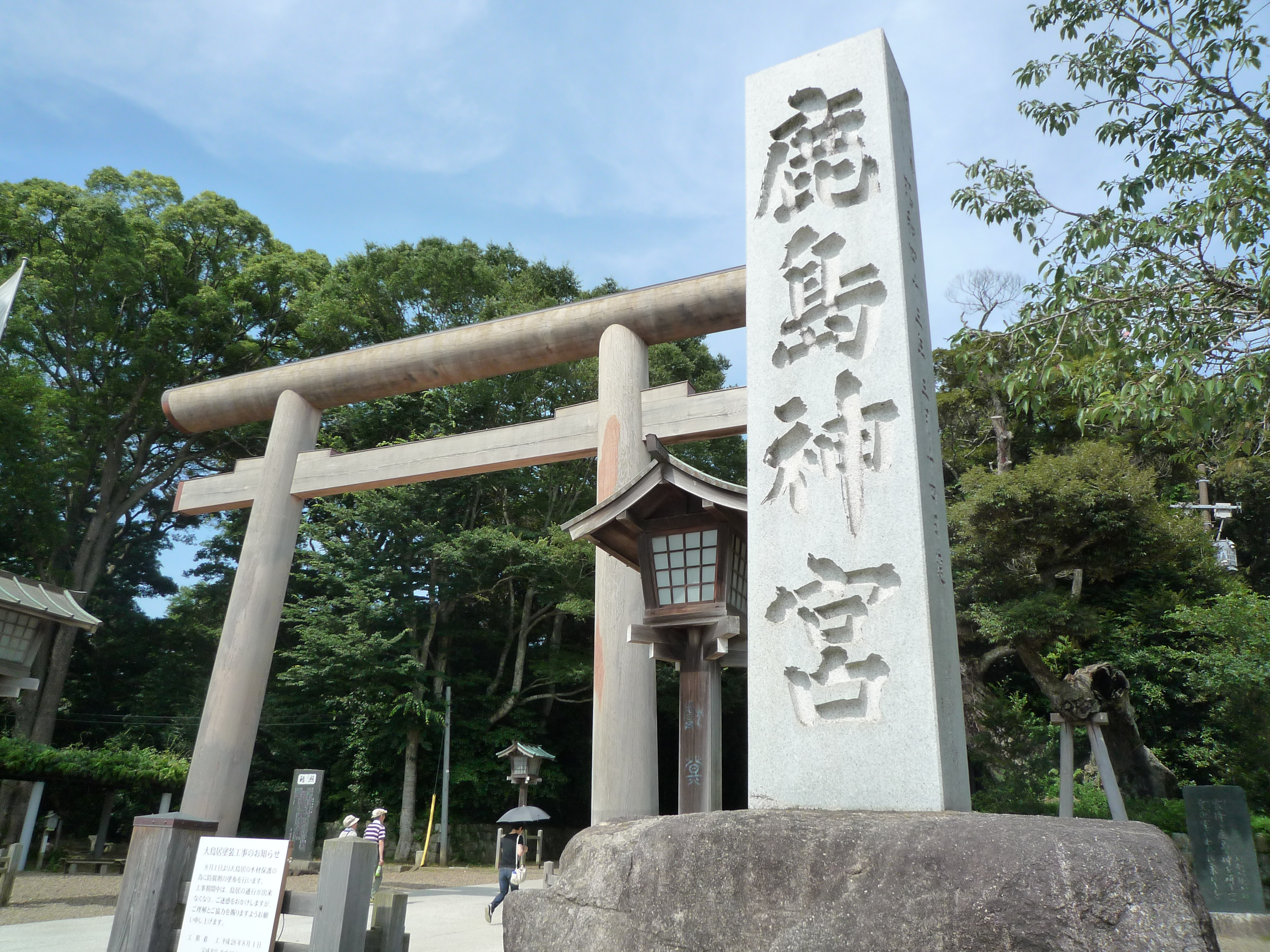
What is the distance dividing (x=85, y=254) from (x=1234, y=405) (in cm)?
2075

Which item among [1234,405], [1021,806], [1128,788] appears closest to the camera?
[1234,405]

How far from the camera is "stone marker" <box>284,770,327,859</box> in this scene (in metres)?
12.6

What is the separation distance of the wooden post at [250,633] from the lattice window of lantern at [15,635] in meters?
2.75

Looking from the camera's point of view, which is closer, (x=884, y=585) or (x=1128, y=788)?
(x=884, y=585)

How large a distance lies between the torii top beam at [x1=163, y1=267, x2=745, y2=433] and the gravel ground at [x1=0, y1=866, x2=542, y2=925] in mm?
4602

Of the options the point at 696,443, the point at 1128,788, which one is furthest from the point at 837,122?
the point at 696,443

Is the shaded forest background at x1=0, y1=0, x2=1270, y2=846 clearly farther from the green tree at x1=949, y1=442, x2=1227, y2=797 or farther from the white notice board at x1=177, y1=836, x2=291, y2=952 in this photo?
the white notice board at x1=177, y1=836, x2=291, y2=952

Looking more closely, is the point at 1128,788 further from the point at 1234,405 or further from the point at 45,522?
the point at 45,522

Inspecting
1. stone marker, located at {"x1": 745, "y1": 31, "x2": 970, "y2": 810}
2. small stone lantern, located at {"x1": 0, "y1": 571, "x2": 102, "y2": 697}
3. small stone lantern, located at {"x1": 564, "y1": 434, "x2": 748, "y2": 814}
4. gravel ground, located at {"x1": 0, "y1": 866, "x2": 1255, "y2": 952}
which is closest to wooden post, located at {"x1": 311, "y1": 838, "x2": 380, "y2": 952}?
stone marker, located at {"x1": 745, "y1": 31, "x2": 970, "y2": 810}

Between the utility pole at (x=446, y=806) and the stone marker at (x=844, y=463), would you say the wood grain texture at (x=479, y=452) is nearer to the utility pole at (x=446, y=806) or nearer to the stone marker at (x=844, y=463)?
the stone marker at (x=844, y=463)

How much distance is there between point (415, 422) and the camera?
19.2 meters

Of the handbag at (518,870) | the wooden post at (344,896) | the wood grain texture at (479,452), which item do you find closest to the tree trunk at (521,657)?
the handbag at (518,870)

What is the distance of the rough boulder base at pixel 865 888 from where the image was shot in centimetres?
192

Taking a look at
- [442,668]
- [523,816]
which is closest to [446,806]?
[442,668]
